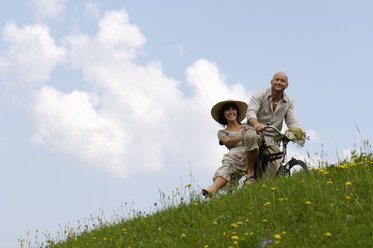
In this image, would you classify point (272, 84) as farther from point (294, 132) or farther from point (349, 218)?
point (349, 218)

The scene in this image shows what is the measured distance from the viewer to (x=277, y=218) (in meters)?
5.17

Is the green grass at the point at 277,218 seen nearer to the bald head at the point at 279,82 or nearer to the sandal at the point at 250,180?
the sandal at the point at 250,180

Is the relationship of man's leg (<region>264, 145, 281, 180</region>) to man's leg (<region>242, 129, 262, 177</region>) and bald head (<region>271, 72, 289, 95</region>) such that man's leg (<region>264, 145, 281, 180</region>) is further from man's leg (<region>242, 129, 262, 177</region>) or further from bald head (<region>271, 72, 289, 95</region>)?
bald head (<region>271, 72, 289, 95</region>)

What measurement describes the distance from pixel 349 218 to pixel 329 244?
0.63m

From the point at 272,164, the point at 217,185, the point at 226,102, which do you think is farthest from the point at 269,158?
the point at 226,102

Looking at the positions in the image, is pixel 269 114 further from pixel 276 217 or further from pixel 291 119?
pixel 276 217

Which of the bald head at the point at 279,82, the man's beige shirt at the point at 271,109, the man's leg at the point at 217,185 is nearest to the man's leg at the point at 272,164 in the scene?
the man's beige shirt at the point at 271,109

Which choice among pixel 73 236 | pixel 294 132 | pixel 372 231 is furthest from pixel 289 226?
pixel 73 236

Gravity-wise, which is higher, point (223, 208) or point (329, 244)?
point (223, 208)

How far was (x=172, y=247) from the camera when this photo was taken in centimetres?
533

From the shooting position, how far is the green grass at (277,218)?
176 inches

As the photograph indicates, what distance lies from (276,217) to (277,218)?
16mm

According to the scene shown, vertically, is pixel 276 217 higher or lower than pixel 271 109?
lower

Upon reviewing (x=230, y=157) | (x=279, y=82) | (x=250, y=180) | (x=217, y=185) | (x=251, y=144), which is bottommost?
(x=250, y=180)
